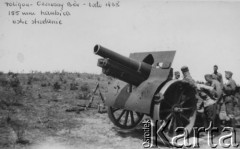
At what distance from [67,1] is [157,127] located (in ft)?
13.8

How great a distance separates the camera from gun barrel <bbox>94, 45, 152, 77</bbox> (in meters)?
6.86

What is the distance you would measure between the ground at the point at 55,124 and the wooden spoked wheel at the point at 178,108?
0.63 metres

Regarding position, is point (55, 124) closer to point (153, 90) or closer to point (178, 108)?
point (153, 90)

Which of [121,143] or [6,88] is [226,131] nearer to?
[121,143]

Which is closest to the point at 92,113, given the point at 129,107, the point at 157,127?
the point at 129,107

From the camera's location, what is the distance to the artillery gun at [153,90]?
6953mm

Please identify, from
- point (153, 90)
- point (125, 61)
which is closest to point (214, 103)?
point (153, 90)

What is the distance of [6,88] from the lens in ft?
39.9

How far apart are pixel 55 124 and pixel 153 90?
3.14 metres

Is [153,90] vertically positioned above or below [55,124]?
above

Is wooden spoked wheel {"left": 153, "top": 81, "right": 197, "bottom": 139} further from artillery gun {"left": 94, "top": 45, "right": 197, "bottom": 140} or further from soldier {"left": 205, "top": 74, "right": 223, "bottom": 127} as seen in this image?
soldier {"left": 205, "top": 74, "right": 223, "bottom": 127}

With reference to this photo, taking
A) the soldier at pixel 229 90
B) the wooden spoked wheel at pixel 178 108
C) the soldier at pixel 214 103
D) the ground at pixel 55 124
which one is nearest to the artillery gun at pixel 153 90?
the wooden spoked wheel at pixel 178 108

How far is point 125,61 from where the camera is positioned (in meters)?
7.22

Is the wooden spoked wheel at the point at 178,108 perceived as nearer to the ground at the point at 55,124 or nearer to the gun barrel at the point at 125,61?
the ground at the point at 55,124
